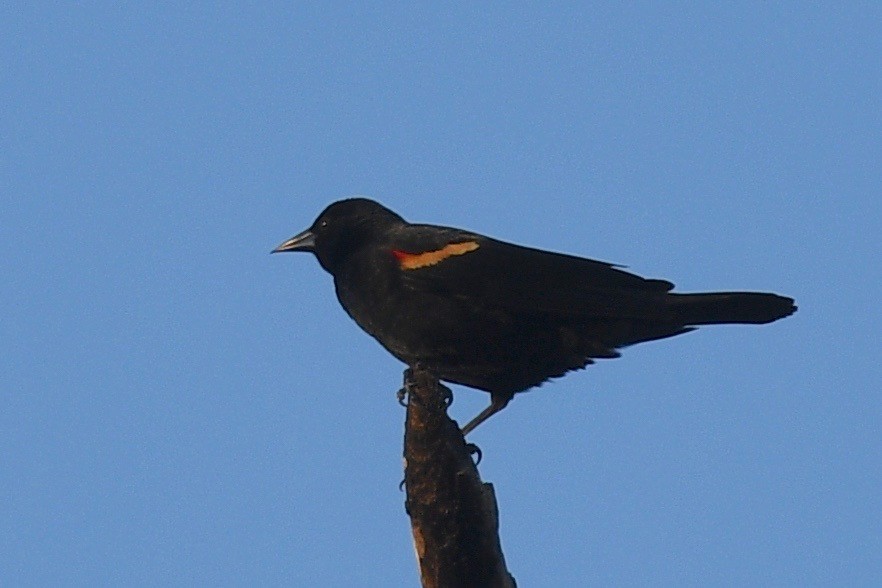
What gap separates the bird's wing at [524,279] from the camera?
6.36 m

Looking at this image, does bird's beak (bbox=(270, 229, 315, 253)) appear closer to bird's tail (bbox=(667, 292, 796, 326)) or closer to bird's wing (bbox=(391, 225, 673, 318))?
bird's wing (bbox=(391, 225, 673, 318))

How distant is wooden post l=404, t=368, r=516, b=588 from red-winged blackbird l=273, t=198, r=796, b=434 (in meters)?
2.04

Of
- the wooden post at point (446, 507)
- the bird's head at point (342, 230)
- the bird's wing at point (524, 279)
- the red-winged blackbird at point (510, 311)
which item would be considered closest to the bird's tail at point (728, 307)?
the red-winged blackbird at point (510, 311)

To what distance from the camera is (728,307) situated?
6156 millimetres

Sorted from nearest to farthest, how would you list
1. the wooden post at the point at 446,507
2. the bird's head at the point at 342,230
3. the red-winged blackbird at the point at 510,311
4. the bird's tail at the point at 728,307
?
the wooden post at the point at 446,507 < the bird's tail at the point at 728,307 < the red-winged blackbird at the point at 510,311 < the bird's head at the point at 342,230

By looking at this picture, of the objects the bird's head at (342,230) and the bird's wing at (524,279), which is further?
the bird's head at (342,230)

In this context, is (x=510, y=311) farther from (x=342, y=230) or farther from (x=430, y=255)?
(x=342, y=230)

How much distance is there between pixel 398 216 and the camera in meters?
7.50

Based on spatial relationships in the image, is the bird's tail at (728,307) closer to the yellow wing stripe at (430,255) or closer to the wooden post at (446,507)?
the yellow wing stripe at (430,255)

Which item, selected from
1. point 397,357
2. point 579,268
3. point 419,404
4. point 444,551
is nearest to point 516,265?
point 579,268

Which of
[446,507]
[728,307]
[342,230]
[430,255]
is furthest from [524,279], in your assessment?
[446,507]

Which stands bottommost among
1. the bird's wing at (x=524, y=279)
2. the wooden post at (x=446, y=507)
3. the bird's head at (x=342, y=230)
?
the wooden post at (x=446, y=507)

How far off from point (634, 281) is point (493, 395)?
88 centimetres

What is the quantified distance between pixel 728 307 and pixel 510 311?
1.01 m
